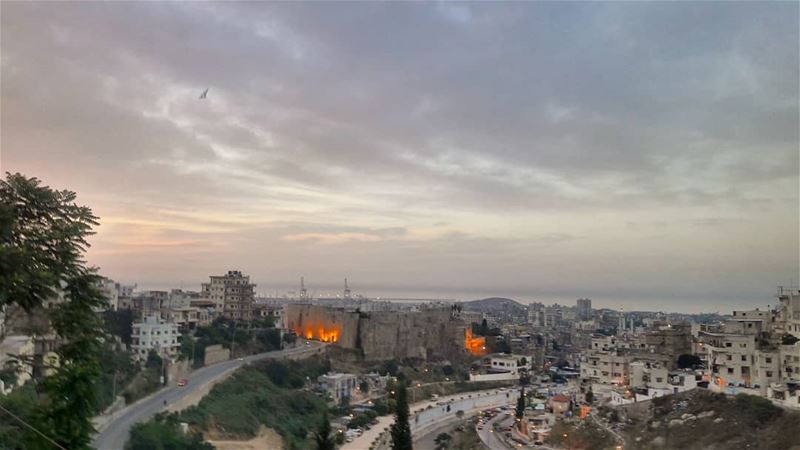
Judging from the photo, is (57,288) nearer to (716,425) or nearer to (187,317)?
(716,425)

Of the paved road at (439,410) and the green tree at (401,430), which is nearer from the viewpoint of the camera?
the green tree at (401,430)

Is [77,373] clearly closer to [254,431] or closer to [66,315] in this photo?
[66,315]

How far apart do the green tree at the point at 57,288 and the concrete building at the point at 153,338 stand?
17.5 metres

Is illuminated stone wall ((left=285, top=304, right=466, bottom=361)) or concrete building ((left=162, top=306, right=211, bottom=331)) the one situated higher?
concrete building ((left=162, top=306, right=211, bottom=331))

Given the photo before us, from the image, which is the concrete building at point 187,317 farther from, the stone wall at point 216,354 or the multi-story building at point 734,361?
the multi-story building at point 734,361

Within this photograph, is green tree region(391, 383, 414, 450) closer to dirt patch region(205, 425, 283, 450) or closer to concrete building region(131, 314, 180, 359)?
dirt patch region(205, 425, 283, 450)

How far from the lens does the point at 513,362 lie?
3772 centimetres

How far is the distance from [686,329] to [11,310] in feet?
99.1

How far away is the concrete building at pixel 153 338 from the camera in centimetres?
2225

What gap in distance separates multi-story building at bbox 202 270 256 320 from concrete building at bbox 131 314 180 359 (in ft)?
32.1

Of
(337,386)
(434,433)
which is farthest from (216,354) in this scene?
(434,433)

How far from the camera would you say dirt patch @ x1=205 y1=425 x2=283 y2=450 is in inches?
656

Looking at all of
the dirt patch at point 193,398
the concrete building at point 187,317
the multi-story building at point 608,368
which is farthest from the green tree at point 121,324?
the multi-story building at point 608,368

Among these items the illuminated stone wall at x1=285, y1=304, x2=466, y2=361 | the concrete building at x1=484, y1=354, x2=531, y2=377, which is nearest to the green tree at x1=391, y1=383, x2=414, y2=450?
the illuminated stone wall at x1=285, y1=304, x2=466, y2=361
